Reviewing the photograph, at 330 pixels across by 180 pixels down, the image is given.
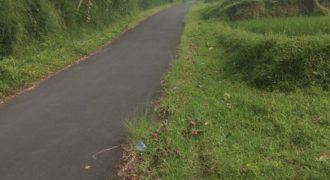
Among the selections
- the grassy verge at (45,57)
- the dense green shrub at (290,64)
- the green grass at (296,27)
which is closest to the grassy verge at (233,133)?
the dense green shrub at (290,64)

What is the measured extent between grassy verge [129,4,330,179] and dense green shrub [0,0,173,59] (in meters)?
4.77

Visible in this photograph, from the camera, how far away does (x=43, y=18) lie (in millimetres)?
12906

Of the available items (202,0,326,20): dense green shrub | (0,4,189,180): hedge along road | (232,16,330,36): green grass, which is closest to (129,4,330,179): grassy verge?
(0,4,189,180): hedge along road

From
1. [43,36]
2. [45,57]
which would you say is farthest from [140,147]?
[43,36]

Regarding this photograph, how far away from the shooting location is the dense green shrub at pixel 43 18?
10.8 metres

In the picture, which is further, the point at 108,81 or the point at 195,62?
the point at 195,62

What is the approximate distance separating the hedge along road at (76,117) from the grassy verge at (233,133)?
59 cm

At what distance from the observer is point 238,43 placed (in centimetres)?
1080

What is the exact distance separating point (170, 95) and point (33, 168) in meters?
3.11

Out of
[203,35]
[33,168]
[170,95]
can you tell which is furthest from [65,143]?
[203,35]

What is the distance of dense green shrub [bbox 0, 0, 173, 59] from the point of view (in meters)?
10.8

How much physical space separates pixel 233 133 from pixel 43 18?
28.5 ft

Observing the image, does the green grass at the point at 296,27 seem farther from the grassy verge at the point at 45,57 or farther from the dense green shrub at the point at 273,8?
the grassy verge at the point at 45,57

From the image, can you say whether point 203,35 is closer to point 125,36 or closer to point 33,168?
point 125,36
